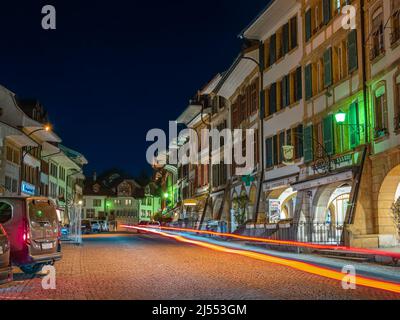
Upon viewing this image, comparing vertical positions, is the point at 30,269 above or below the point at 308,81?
below

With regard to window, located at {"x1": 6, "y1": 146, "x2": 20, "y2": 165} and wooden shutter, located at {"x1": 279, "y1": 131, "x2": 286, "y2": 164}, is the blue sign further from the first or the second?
wooden shutter, located at {"x1": 279, "y1": 131, "x2": 286, "y2": 164}

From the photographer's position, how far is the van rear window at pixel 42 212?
1520 centimetres

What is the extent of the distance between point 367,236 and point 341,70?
7486mm

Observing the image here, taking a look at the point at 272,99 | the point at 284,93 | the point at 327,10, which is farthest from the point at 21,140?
the point at 327,10

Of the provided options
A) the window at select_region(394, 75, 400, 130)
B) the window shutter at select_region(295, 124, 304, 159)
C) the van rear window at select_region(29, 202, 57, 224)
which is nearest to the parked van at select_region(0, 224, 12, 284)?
the van rear window at select_region(29, 202, 57, 224)

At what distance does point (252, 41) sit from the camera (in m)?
38.9

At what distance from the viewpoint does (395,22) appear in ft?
72.6

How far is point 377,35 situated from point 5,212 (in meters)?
15.2

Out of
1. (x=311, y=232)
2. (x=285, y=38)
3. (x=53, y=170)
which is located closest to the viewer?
(x=311, y=232)

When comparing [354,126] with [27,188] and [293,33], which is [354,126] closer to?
[293,33]

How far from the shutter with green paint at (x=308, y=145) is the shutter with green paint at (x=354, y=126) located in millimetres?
3992

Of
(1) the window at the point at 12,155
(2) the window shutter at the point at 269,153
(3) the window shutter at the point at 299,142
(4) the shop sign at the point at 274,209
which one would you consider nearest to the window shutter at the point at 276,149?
(2) the window shutter at the point at 269,153

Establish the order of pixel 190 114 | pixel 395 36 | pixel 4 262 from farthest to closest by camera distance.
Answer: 1. pixel 190 114
2. pixel 395 36
3. pixel 4 262

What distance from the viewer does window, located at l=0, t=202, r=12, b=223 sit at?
14795 millimetres
